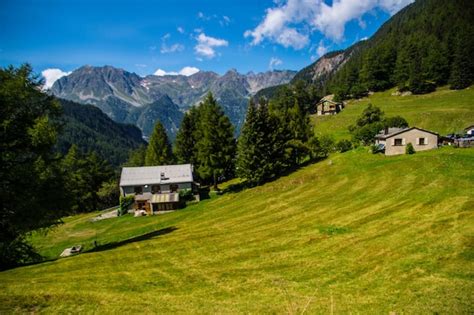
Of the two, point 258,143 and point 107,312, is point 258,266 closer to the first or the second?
point 107,312

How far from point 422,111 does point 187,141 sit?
57189 millimetres

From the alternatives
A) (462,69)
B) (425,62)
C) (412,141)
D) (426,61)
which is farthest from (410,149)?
(426,61)

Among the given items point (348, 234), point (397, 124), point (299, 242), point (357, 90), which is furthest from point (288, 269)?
point (357, 90)

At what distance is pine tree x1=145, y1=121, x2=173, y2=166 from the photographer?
224 ft

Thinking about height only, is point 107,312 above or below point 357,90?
below

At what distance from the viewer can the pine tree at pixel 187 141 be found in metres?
68.7

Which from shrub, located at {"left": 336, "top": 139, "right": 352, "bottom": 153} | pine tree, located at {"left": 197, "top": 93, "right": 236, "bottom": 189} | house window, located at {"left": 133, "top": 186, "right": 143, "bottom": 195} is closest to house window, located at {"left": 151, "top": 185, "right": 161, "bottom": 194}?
house window, located at {"left": 133, "top": 186, "right": 143, "bottom": 195}

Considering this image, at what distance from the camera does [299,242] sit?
70.1 ft

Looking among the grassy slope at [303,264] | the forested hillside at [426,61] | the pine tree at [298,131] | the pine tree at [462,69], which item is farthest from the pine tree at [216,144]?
the pine tree at [462,69]

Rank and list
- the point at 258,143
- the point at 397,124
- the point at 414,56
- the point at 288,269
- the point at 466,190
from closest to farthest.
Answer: the point at 288,269 → the point at 466,190 → the point at 258,143 → the point at 397,124 → the point at 414,56

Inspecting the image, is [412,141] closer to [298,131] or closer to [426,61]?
[298,131]

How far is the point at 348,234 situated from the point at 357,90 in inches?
4281

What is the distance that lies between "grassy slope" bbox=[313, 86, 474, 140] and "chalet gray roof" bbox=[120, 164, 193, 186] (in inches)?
1601

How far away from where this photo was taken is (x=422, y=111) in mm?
79312
